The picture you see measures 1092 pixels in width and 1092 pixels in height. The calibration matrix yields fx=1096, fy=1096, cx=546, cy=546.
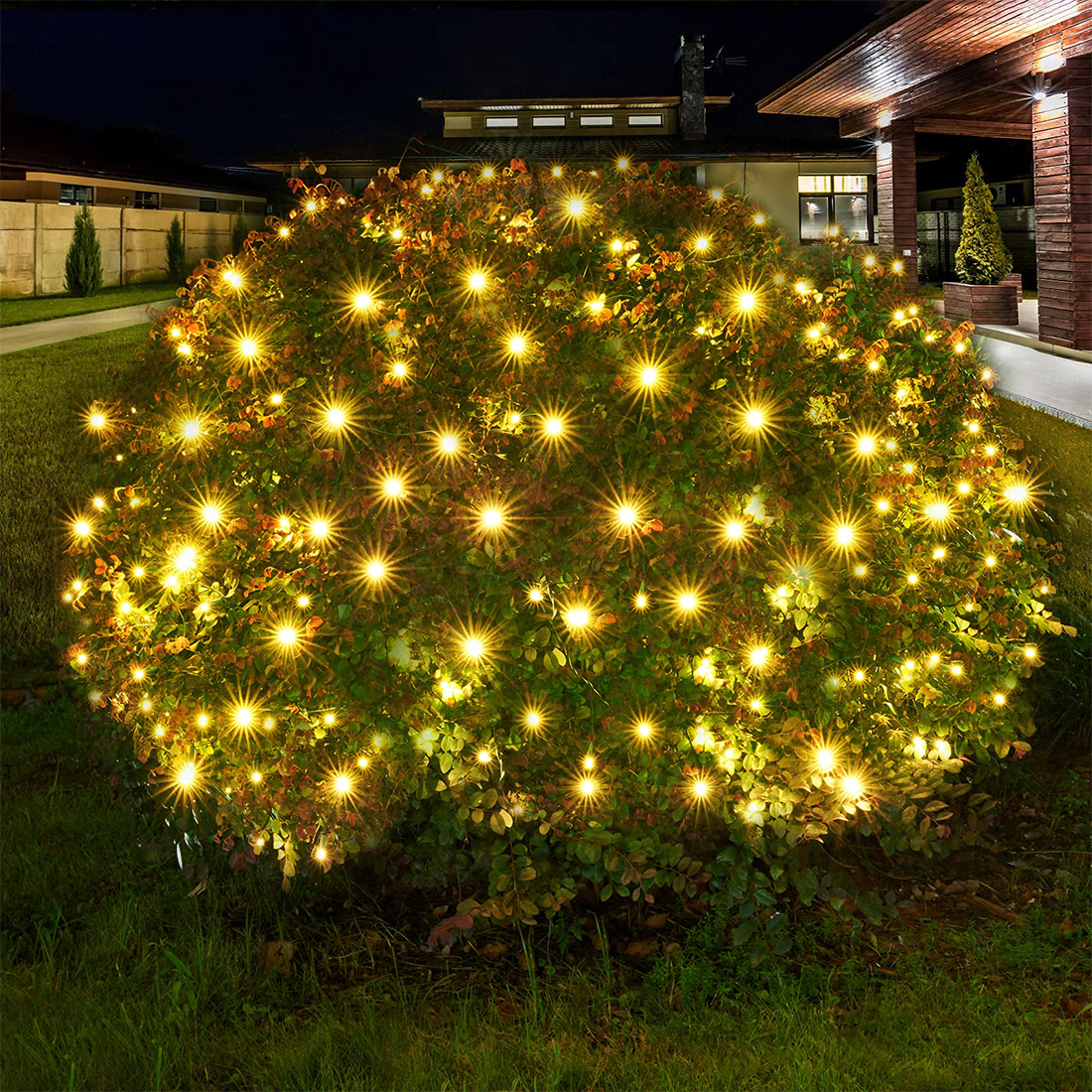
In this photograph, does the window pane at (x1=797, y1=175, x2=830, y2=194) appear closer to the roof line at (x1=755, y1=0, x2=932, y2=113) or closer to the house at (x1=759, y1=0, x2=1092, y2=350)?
the house at (x1=759, y1=0, x2=1092, y2=350)

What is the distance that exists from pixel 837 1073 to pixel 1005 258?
19612 millimetres

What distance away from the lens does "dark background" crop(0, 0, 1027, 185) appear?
13.0 m

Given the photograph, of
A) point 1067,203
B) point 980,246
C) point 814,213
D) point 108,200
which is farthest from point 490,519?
point 108,200

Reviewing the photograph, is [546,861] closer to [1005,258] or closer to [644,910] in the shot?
[644,910]

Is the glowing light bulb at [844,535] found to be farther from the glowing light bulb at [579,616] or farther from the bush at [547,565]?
the glowing light bulb at [579,616]

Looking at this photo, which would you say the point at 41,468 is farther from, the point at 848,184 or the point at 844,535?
the point at 848,184

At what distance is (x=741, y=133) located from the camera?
23812 mm

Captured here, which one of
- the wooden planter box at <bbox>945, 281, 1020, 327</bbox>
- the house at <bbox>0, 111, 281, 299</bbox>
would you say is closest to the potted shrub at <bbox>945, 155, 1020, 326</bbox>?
the wooden planter box at <bbox>945, 281, 1020, 327</bbox>

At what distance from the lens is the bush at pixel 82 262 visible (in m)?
13.4

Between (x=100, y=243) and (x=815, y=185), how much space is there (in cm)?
1718

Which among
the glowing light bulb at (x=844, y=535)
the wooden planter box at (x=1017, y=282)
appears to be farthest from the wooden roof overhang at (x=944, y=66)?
the glowing light bulb at (x=844, y=535)

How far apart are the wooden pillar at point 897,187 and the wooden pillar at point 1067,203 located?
4945mm

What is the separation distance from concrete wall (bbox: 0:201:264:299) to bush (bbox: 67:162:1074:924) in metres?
10.0

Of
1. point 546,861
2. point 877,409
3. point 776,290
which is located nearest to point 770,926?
point 546,861
